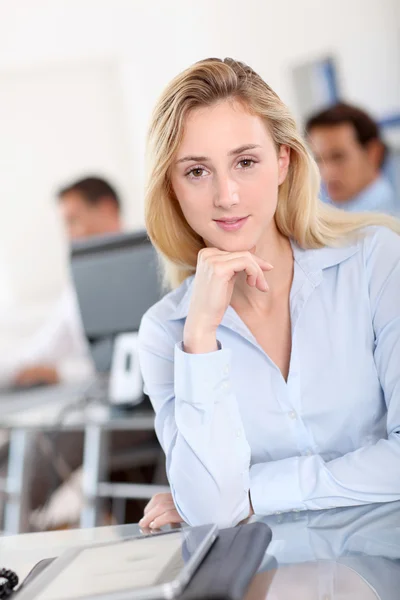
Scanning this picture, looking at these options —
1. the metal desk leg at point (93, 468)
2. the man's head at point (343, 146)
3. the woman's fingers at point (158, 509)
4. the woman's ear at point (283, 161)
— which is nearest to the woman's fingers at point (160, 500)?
the woman's fingers at point (158, 509)

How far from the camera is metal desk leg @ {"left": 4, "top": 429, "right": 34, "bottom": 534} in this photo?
2.63 m

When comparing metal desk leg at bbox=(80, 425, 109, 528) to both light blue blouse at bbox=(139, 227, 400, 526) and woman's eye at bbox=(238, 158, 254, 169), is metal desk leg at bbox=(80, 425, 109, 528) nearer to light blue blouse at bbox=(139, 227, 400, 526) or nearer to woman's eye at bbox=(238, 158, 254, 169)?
light blue blouse at bbox=(139, 227, 400, 526)

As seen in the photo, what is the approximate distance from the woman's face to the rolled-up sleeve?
6.3 inches

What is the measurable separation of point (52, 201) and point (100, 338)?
2485 mm

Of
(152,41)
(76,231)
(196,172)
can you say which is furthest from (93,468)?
(152,41)

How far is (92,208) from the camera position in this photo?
3.22m

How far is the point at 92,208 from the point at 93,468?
3.75 ft

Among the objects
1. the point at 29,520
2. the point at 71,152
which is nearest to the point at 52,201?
the point at 71,152

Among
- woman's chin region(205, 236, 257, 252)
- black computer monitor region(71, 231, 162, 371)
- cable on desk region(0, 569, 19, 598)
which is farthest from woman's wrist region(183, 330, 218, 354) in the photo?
black computer monitor region(71, 231, 162, 371)

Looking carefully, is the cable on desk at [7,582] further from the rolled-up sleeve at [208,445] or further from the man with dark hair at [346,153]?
the man with dark hair at [346,153]

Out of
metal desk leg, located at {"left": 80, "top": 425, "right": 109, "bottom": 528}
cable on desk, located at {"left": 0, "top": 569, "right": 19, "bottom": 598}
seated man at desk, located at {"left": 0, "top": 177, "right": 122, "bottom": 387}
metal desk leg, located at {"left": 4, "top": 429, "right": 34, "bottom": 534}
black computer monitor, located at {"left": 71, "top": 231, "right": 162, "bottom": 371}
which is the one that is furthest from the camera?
seated man at desk, located at {"left": 0, "top": 177, "right": 122, "bottom": 387}

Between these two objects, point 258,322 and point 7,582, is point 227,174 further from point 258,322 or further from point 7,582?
point 7,582

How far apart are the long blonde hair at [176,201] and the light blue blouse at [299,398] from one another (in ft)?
0.11

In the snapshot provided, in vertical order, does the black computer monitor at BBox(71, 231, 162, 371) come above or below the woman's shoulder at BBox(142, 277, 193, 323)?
below
